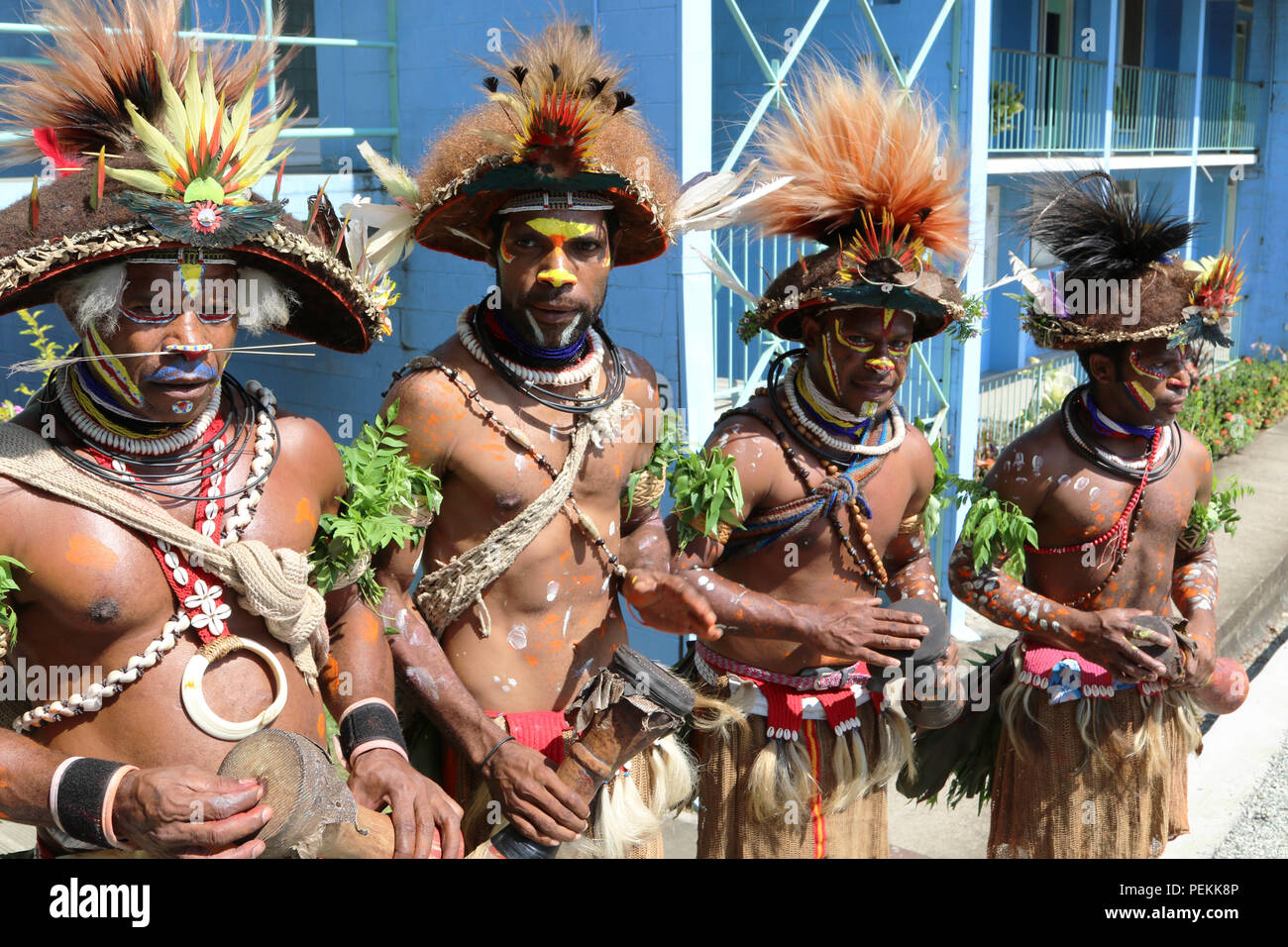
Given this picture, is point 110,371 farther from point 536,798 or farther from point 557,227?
point 536,798

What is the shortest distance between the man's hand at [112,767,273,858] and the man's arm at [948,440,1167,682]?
2.43m

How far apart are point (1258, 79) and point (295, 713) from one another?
1922 centimetres

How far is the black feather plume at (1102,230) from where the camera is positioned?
3.99 m

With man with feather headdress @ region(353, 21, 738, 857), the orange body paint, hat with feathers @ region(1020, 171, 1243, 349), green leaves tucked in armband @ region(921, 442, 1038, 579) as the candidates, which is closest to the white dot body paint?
man with feather headdress @ region(353, 21, 738, 857)

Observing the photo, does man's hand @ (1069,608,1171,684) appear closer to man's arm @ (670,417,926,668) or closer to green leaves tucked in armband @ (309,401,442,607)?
man's arm @ (670,417,926,668)

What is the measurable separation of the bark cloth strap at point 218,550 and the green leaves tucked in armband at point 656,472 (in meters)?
1.01

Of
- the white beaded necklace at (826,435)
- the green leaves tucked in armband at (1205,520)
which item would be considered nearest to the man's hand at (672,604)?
the white beaded necklace at (826,435)

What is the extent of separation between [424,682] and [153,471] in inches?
35.3

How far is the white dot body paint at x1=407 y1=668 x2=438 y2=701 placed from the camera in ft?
9.93

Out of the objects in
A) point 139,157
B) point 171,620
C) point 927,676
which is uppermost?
point 139,157

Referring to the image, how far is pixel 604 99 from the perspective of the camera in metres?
3.11

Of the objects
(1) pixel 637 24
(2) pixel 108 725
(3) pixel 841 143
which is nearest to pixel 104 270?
(2) pixel 108 725

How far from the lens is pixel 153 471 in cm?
246

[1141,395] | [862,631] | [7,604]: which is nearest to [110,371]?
[7,604]
